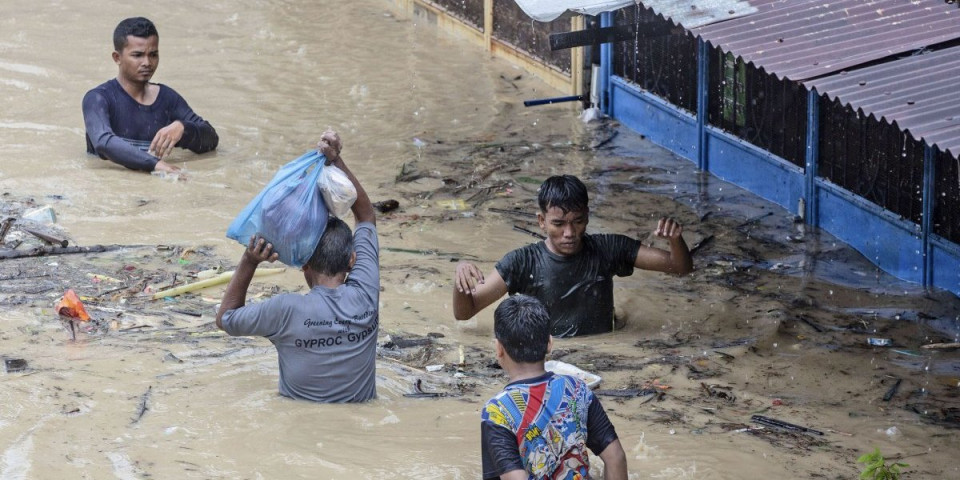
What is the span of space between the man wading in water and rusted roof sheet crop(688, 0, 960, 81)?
116cm

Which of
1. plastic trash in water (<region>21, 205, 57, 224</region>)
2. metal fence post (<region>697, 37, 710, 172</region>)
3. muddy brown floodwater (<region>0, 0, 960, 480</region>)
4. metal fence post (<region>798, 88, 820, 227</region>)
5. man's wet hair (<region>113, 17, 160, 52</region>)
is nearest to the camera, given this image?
muddy brown floodwater (<region>0, 0, 960, 480</region>)

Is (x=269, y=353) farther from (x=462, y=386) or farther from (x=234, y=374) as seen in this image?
(x=462, y=386)

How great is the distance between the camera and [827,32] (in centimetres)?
746

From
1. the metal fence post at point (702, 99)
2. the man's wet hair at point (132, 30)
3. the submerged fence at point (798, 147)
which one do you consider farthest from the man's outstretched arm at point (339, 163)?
the metal fence post at point (702, 99)

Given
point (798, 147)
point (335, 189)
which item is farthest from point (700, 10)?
point (335, 189)

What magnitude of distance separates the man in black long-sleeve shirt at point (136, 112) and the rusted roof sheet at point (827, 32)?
507 cm

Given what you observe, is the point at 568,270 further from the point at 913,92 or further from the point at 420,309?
the point at 913,92

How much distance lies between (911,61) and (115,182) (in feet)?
21.4

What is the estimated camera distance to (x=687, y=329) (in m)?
7.70

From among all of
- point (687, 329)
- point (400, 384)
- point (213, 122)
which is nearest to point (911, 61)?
point (687, 329)

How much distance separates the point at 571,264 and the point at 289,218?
7.03ft

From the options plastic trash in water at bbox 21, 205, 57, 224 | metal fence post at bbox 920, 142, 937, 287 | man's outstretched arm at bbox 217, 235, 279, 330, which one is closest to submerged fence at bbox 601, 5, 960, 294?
metal fence post at bbox 920, 142, 937, 287

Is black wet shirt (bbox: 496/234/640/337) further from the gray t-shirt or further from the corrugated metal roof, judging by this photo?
the corrugated metal roof

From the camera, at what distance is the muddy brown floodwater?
5.16 metres
